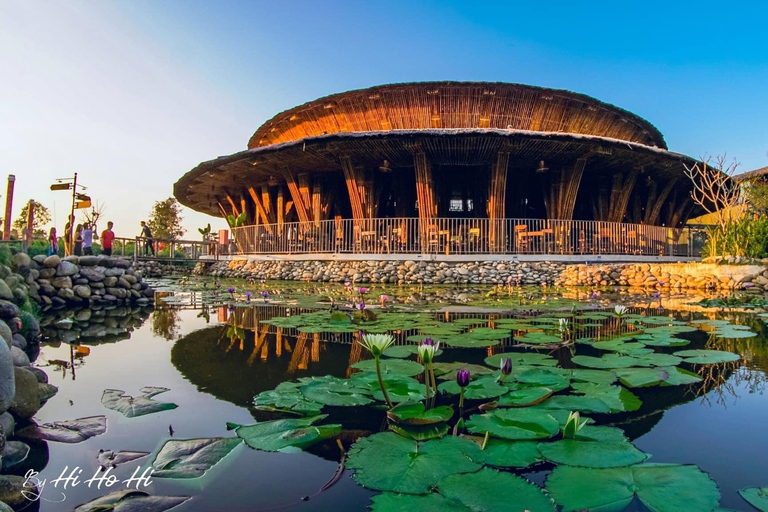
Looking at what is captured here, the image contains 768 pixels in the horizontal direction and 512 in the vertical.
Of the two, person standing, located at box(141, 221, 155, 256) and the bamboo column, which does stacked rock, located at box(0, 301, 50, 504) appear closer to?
the bamboo column

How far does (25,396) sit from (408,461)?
1.69m

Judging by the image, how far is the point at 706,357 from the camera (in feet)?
8.75

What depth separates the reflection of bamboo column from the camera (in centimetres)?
262

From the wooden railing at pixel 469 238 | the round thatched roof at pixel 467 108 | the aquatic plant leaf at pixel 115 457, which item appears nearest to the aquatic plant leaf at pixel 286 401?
the aquatic plant leaf at pixel 115 457

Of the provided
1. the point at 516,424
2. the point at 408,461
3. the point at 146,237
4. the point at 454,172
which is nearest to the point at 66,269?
the point at 408,461

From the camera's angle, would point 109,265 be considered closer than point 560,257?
Yes

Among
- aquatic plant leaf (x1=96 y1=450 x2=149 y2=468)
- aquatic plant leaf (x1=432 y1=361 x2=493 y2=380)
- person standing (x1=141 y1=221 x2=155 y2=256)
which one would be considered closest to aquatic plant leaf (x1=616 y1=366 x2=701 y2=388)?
aquatic plant leaf (x1=432 y1=361 x2=493 y2=380)

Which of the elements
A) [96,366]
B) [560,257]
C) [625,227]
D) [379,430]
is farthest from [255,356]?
[625,227]

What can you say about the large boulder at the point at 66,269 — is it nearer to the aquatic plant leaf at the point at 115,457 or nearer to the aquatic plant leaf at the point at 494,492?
the aquatic plant leaf at the point at 115,457

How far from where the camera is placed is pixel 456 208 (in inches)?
703

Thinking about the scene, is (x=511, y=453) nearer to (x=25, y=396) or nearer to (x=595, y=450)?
(x=595, y=450)

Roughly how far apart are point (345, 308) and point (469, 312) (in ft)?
5.57

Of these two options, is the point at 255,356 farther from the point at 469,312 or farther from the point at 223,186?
the point at 223,186

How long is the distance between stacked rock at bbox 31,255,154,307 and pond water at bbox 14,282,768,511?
3.06 metres
